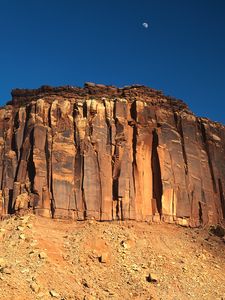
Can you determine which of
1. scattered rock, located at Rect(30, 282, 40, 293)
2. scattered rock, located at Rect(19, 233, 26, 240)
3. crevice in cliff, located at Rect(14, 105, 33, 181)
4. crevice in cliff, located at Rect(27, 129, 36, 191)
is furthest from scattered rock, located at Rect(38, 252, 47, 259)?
crevice in cliff, located at Rect(14, 105, 33, 181)

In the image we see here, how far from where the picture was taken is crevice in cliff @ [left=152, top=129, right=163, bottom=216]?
5619 centimetres

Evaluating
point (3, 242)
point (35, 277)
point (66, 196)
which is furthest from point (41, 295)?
point (66, 196)

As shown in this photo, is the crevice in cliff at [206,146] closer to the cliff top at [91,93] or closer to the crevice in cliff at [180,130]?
the crevice in cliff at [180,130]

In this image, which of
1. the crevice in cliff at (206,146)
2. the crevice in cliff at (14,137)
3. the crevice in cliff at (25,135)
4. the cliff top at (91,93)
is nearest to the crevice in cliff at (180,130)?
the cliff top at (91,93)

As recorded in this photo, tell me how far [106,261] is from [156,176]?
46.9 ft

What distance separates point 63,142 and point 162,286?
61.1 feet

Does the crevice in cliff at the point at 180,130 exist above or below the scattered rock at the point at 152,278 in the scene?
above

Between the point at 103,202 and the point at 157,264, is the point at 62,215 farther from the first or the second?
the point at 157,264

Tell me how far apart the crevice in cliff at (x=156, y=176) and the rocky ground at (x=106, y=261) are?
308 centimetres

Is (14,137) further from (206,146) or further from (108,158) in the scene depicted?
(206,146)

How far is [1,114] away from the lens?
2420 inches

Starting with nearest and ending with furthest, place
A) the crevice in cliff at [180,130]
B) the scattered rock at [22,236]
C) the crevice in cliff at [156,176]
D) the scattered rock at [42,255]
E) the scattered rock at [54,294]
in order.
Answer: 1. the scattered rock at [54,294]
2. the scattered rock at [42,255]
3. the scattered rock at [22,236]
4. the crevice in cliff at [156,176]
5. the crevice in cliff at [180,130]

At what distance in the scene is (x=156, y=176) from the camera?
5772cm

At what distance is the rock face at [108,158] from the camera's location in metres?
54.0
